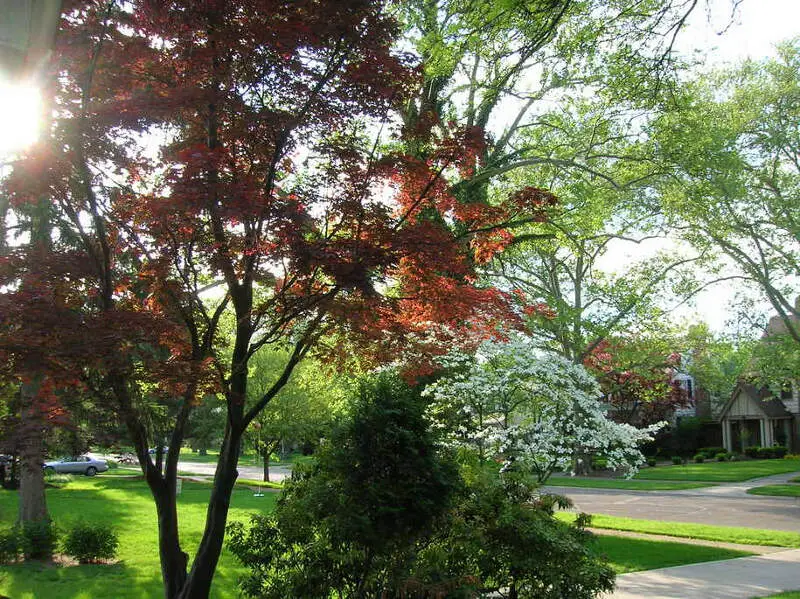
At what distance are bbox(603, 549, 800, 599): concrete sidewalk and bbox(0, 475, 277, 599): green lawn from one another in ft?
17.1

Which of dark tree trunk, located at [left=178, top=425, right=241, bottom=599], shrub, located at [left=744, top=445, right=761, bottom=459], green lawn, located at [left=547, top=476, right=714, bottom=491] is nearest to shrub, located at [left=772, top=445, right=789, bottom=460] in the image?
shrub, located at [left=744, top=445, right=761, bottom=459]

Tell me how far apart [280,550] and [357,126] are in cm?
413

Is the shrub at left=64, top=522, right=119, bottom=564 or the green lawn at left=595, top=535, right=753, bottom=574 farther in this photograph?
the shrub at left=64, top=522, right=119, bottom=564

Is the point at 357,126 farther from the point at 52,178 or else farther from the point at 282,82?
the point at 52,178

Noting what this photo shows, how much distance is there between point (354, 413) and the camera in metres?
5.54

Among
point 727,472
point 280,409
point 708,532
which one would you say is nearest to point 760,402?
point 727,472

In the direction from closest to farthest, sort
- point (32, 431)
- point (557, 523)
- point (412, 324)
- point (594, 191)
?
point (32, 431) < point (557, 523) < point (412, 324) < point (594, 191)

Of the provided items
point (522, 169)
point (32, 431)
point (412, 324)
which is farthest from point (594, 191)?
point (32, 431)

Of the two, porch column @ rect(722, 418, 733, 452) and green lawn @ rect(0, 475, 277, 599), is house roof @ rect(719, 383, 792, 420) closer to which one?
porch column @ rect(722, 418, 733, 452)

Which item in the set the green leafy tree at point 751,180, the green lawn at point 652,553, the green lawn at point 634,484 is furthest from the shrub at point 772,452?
the green lawn at point 652,553

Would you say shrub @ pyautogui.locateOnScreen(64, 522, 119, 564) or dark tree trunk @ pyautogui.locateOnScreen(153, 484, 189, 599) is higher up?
dark tree trunk @ pyautogui.locateOnScreen(153, 484, 189, 599)

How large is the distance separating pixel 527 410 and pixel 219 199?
7327 millimetres

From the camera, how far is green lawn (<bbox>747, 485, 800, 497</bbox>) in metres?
23.1

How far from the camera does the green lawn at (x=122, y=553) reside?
872 centimetres
